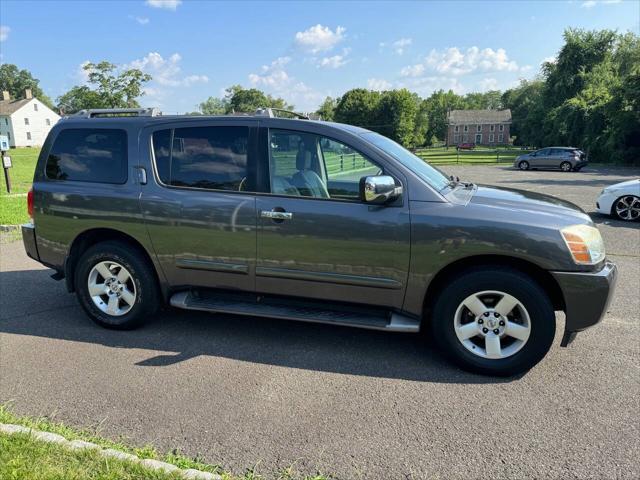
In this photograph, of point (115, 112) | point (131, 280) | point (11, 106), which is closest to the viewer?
point (131, 280)

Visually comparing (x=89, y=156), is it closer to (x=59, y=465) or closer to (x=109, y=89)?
(x=59, y=465)

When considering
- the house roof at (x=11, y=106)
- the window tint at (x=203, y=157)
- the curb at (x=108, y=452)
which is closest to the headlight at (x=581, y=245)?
the window tint at (x=203, y=157)

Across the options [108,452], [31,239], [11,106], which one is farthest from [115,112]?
[11,106]

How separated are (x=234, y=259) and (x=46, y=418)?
173cm

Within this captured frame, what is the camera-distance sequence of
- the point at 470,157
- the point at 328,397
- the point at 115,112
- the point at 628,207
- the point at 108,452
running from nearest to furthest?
the point at 108,452 → the point at 328,397 → the point at 115,112 → the point at 628,207 → the point at 470,157

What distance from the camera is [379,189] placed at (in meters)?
3.55

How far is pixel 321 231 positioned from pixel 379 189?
58 centimetres

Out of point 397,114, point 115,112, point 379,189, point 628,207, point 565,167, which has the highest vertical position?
point 397,114

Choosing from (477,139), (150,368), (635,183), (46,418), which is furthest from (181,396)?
(477,139)

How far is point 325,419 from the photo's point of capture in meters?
3.08

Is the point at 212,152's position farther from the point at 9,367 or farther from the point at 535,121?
the point at 535,121

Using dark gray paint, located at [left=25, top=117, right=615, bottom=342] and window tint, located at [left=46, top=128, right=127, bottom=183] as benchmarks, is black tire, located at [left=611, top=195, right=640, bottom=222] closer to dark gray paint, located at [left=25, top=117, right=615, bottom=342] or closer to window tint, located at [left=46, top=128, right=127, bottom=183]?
dark gray paint, located at [left=25, top=117, right=615, bottom=342]

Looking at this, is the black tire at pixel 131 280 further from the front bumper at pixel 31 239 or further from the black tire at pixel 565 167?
the black tire at pixel 565 167

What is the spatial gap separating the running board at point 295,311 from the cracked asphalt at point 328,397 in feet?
1.11
